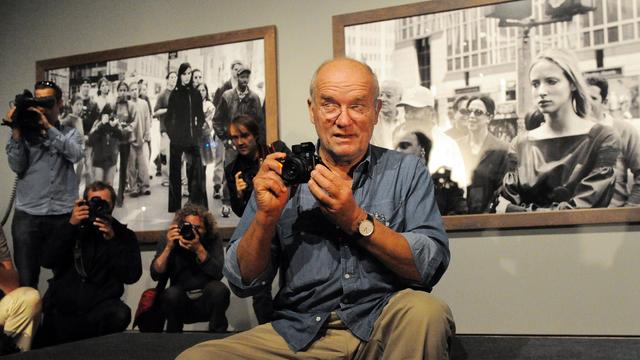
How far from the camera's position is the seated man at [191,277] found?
2906 mm

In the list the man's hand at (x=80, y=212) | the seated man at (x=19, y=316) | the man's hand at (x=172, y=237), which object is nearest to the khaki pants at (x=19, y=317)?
the seated man at (x=19, y=316)

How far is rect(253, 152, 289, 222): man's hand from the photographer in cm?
134

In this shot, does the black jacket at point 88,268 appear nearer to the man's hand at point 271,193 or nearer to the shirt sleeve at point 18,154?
the shirt sleeve at point 18,154

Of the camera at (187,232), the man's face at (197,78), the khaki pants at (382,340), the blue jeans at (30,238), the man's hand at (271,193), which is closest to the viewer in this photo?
the khaki pants at (382,340)

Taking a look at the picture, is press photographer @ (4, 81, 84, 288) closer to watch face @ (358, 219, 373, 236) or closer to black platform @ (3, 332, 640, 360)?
black platform @ (3, 332, 640, 360)

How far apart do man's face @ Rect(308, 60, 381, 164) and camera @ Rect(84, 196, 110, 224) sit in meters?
1.71

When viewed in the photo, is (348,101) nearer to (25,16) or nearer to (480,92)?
(480,92)

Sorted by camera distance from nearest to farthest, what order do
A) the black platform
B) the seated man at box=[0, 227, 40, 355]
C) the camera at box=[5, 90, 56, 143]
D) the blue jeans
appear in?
1. the black platform
2. the seated man at box=[0, 227, 40, 355]
3. the camera at box=[5, 90, 56, 143]
4. the blue jeans

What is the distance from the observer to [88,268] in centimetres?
282

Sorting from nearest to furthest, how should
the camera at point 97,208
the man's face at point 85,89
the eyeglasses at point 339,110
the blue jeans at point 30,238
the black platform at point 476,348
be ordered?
the eyeglasses at point 339,110 < the black platform at point 476,348 < the camera at point 97,208 < the blue jeans at point 30,238 < the man's face at point 85,89

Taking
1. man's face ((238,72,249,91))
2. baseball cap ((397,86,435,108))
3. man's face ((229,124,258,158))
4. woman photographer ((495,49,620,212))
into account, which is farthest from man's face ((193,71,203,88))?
woman photographer ((495,49,620,212))

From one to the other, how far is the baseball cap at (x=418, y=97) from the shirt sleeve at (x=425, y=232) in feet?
5.31

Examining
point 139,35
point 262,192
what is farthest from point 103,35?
point 262,192

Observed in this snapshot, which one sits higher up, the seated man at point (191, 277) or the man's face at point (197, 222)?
the man's face at point (197, 222)
